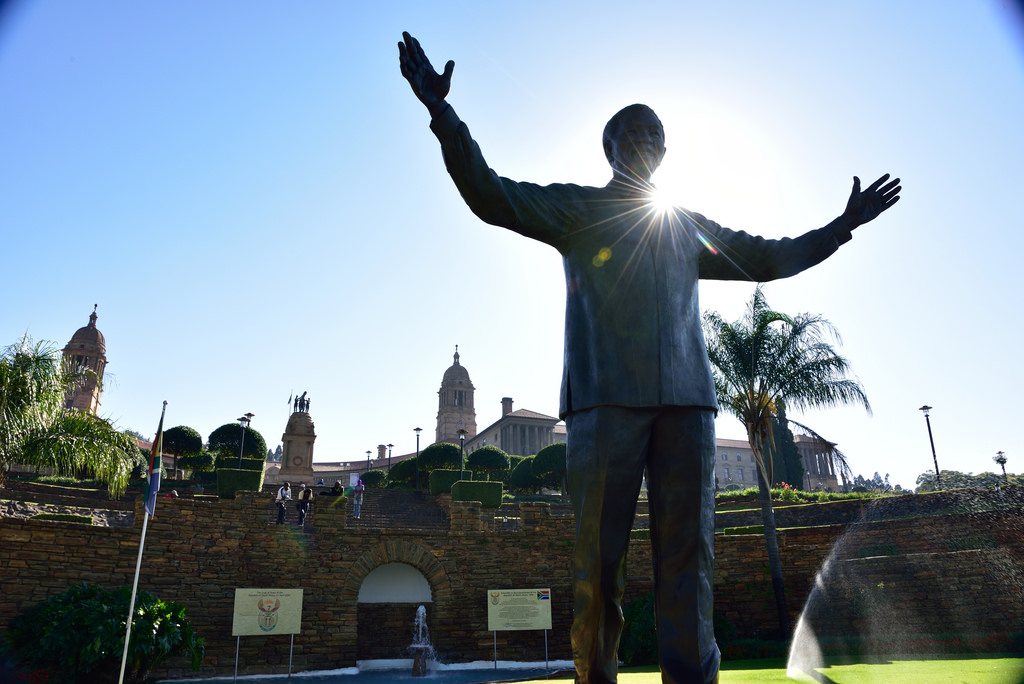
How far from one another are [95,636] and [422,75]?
12.2 metres

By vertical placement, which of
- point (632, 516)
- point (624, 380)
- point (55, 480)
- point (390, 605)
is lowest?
point (390, 605)

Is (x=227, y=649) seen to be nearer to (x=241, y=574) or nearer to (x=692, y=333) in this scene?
(x=241, y=574)

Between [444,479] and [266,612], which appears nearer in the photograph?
[266,612]

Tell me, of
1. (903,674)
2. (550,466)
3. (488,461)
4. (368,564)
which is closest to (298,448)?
(488,461)

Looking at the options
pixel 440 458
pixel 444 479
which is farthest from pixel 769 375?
pixel 440 458

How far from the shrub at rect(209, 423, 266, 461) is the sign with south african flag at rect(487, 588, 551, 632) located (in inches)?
1108

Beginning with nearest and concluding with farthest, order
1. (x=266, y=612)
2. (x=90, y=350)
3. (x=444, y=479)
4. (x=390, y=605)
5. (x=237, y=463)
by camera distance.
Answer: (x=266, y=612) → (x=390, y=605) → (x=444, y=479) → (x=237, y=463) → (x=90, y=350)

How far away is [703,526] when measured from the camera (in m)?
2.55

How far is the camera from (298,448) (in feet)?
164

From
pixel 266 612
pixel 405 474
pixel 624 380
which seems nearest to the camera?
pixel 624 380

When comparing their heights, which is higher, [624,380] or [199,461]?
[199,461]

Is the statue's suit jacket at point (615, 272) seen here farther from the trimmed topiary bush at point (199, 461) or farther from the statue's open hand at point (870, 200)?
the trimmed topiary bush at point (199, 461)

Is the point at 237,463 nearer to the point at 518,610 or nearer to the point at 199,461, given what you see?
the point at 199,461

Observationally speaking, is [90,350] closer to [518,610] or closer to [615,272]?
[518,610]
